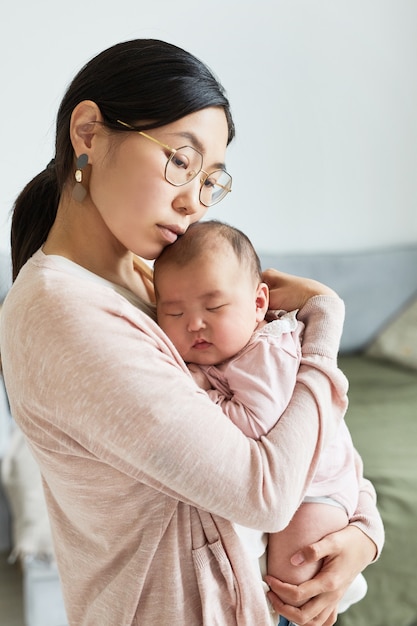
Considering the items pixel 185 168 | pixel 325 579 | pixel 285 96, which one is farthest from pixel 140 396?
pixel 285 96

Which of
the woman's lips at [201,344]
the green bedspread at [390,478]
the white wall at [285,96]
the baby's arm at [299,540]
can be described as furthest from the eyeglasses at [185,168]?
the white wall at [285,96]

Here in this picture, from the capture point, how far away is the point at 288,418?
40.5 inches

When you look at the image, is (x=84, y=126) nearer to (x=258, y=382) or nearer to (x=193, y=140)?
(x=193, y=140)

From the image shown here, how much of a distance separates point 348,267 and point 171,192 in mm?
2440

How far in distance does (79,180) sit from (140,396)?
38cm

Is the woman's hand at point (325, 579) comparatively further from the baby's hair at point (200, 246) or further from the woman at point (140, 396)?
the baby's hair at point (200, 246)

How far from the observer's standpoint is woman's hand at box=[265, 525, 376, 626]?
1116mm

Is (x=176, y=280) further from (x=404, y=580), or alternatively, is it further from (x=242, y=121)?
(x=242, y=121)

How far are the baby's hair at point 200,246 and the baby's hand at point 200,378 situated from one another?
0.52ft

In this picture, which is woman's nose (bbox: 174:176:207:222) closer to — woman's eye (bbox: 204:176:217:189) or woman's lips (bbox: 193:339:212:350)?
woman's eye (bbox: 204:176:217:189)

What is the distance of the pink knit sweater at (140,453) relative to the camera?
91 cm

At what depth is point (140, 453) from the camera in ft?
2.96

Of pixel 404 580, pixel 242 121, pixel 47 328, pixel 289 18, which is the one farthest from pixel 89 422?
pixel 289 18

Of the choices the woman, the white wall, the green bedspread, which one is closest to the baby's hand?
the woman
